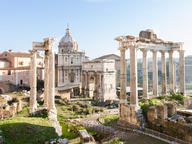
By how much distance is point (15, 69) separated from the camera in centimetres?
3544

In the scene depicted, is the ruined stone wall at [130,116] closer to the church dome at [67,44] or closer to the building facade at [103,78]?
the building facade at [103,78]

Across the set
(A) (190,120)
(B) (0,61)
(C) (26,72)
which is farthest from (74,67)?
(A) (190,120)


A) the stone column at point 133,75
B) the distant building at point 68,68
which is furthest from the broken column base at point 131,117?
the distant building at point 68,68

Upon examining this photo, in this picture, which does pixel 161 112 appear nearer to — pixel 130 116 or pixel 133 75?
pixel 130 116

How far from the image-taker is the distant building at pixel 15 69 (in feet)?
112

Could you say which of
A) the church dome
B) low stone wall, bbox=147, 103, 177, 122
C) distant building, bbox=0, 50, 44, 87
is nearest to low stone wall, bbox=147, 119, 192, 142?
low stone wall, bbox=147, 103, 177, 122

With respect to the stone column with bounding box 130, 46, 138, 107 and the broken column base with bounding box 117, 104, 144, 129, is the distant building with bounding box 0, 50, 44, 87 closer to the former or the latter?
the broken column base with bounding box 117, 104, 144, 129

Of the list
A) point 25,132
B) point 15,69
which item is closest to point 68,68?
point 15,69

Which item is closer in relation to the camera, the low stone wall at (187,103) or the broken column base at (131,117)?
the broken column base at (131,117)

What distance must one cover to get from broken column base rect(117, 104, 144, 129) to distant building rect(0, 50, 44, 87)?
974 inches

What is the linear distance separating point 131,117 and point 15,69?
93.9 feet

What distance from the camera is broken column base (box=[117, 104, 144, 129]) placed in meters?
14.3

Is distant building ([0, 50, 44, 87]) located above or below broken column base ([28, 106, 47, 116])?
above

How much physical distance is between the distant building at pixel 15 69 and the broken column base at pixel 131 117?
81.2ft
